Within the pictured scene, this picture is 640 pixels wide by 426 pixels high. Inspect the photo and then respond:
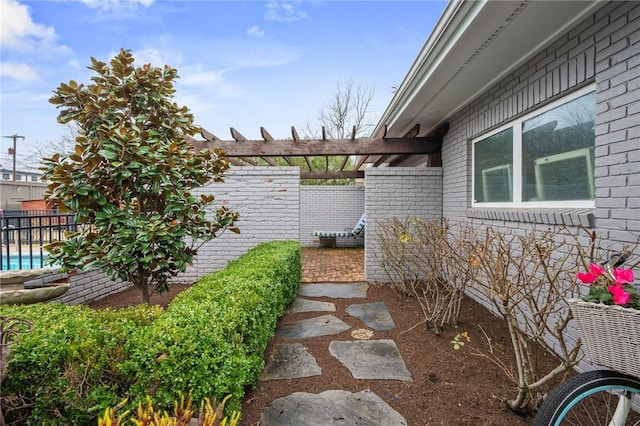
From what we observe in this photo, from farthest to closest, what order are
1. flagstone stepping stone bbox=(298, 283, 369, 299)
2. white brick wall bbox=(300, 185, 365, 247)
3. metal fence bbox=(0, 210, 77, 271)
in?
white brick wall bbox=(300, 185, 365, 247) < flagstone stepping stone bbox=(298, 283, 369, 299) < metal fence bbox=(0, 210, 77, 271)

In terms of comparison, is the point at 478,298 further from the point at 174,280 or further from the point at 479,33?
the point at 174,280

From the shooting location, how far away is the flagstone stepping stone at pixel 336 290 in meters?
4.60

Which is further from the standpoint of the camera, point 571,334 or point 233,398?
point 571,334

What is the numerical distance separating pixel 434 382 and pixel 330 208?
336 inches

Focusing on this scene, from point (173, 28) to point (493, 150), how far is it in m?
4.95

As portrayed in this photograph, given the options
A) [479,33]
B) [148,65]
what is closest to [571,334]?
[479,33]

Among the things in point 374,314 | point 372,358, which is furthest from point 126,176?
point 374,314

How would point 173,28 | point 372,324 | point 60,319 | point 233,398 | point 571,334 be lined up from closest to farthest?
point 233,398
point 60,319
point 571,334
point 372,324
point 173,28

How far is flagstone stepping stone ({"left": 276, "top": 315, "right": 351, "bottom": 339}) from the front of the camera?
3.20 metres

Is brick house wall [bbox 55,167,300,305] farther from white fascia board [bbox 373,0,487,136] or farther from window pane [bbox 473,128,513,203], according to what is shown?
window pane [bbox 473,128,513,203]

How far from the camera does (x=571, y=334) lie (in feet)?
8.05

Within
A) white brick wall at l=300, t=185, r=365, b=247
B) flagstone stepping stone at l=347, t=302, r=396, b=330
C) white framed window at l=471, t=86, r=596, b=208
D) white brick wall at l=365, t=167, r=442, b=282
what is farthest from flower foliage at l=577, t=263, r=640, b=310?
white brick wall at l=300, t=185, r=365, b=247

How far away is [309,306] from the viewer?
13.5ft

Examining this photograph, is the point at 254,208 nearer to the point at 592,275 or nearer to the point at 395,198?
the point at 395,198
